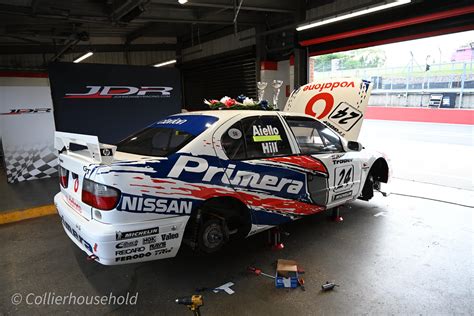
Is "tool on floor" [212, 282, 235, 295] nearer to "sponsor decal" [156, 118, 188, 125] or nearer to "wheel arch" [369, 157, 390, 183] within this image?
"sponsor decal" [156, 118, 188, 125]

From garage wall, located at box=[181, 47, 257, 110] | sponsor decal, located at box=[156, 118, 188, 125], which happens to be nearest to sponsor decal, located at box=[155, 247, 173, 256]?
sponsor decal, located at box=[156, 118, 188, 125]

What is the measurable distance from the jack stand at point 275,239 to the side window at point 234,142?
1032 mm

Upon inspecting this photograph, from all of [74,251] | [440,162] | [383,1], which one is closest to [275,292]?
[74,251]

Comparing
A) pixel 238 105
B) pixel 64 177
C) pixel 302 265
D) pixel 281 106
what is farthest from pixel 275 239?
pixel 281 106

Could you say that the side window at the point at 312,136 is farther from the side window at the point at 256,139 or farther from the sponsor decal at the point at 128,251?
the sponsor decal at the point at 128,251

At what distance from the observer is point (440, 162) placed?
25.4 feet

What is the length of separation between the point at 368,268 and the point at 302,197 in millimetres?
887

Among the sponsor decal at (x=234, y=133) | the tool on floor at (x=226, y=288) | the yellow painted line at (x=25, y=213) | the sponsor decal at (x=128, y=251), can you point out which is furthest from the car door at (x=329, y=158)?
the yellow painted line at (x=25, y=213)

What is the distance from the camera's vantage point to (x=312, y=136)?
12.1 ft

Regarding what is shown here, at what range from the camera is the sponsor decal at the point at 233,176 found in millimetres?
2432

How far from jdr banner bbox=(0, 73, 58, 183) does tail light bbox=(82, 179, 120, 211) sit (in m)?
4.84

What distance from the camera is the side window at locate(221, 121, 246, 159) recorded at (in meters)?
2.71

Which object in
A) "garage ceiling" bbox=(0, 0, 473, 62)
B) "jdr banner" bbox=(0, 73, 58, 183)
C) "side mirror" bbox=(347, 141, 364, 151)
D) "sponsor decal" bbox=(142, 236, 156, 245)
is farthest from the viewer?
"jdr banner" bbox=(0, 73, 58, 183)

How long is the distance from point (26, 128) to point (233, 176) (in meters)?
5.34
